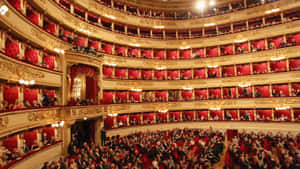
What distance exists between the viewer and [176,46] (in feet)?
78.8

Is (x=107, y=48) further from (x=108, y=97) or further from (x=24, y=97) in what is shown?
(x=24, y=97)

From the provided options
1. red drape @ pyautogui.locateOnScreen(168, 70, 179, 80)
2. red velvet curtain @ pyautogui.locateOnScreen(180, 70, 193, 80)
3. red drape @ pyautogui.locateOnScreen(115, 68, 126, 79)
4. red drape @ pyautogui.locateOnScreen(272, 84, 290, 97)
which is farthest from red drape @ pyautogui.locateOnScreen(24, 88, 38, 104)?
red drape @ pyautogui.locateOnScreen(272, 84, 290, 97)

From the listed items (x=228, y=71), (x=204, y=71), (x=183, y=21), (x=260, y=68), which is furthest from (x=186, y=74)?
(x=260, y=68)

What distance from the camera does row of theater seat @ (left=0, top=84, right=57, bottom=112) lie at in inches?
361

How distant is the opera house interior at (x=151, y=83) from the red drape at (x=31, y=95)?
7 cm

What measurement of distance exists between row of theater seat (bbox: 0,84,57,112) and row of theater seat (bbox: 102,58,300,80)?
6989 mm

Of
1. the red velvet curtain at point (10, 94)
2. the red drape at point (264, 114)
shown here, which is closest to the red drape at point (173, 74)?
the red drape at point (264, 114)

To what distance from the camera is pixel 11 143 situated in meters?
9.52

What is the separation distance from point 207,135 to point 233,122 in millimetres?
6173

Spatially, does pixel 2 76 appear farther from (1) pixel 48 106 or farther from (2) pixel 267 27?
(2) pixel 267 27

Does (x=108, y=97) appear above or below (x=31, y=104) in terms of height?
above

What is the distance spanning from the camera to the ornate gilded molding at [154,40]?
14453mm

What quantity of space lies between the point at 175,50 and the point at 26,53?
17083 mm

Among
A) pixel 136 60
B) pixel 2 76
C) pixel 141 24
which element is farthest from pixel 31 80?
pixel 141 24
